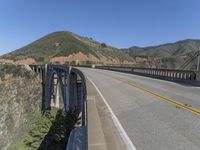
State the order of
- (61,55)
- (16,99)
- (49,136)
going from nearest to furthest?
(49,136) → (16,99) → (61,55)

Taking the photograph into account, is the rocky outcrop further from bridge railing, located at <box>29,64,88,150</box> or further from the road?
the road

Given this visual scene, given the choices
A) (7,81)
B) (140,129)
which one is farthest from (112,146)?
(7,81)

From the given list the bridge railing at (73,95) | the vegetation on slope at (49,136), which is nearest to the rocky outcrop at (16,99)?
A: the bridge railing at (73,95)

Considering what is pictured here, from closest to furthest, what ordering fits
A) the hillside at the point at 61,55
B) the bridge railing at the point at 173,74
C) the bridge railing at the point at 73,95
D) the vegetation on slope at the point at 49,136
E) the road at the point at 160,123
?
1. the road at the point at 160,123
2. the bridge railing at the point at 73,95
3. the bridge railing at the point at 173,74
4. the vegetation on slope at the point at 49,136
5. the hillside at the point at 61,55

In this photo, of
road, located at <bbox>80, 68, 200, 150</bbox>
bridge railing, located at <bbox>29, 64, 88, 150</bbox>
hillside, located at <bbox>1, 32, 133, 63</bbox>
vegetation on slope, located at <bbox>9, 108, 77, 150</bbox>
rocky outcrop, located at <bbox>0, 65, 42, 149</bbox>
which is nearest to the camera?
road, located at <bbox>80, 68, 200, 150</bbox>

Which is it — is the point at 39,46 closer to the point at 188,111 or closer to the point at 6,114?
the point at 6,114

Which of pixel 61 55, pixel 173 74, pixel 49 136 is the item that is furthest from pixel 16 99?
pixel 61 55

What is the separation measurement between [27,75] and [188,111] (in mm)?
62061

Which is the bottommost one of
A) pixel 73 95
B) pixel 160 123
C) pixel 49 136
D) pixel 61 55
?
pixel 49 136

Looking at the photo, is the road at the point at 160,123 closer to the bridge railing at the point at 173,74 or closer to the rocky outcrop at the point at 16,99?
the bridge railing at the point at 173,74

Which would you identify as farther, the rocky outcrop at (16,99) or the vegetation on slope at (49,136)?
the rocky outcrop at (16,99)

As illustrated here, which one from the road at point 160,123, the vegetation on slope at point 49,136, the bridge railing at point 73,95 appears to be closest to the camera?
the road at point 160,123

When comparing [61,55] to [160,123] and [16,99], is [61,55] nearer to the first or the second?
[16,99]

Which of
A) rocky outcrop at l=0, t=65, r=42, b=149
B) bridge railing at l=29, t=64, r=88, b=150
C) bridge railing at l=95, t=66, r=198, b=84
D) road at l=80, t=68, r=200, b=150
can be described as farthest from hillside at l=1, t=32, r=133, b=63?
road at l=80, t=68, r=200, b=150
